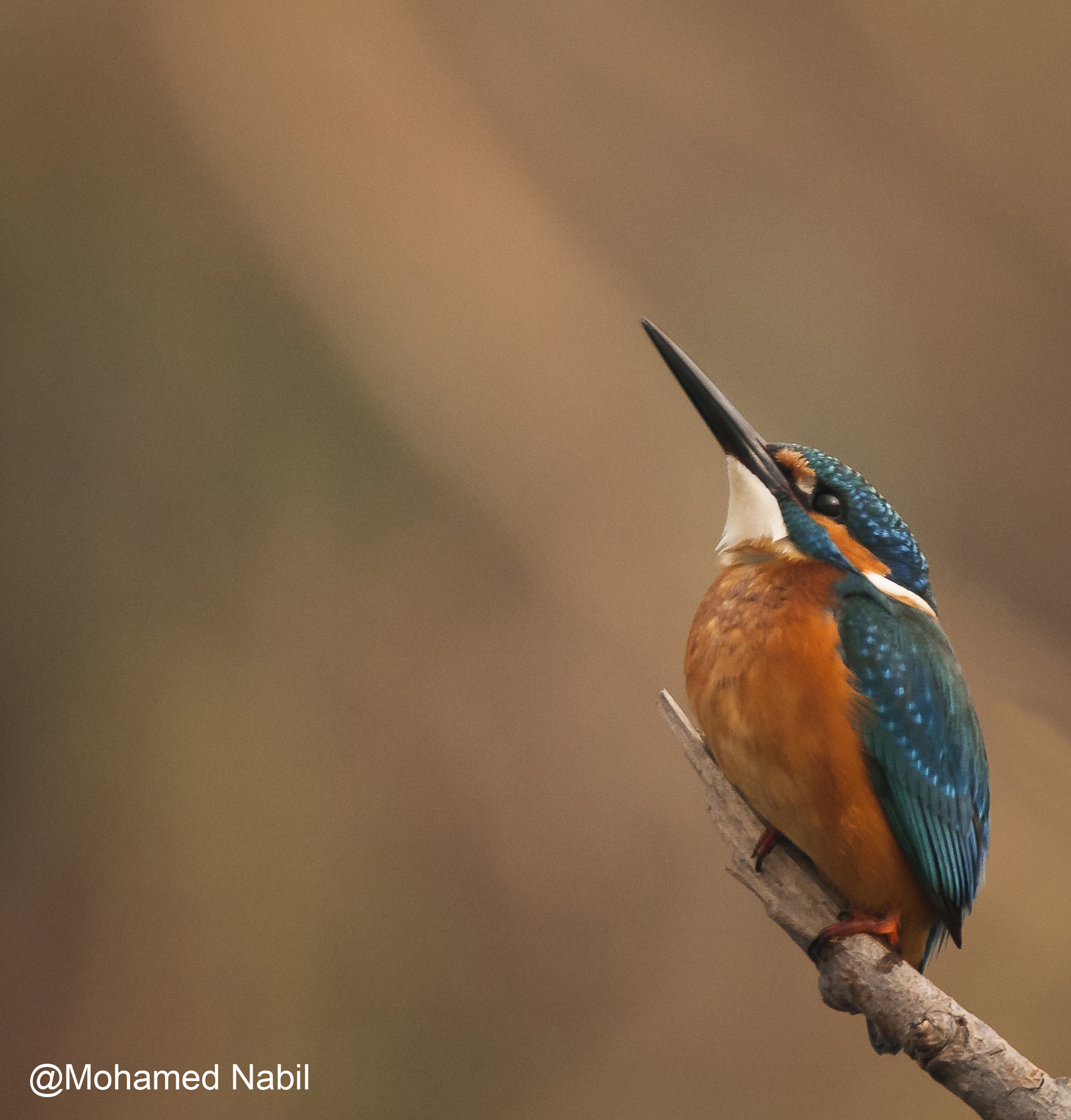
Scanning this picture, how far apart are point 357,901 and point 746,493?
839 mm

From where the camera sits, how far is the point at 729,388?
179 centimetres

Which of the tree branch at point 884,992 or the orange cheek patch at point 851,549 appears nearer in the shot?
the tree branch at point 884,992

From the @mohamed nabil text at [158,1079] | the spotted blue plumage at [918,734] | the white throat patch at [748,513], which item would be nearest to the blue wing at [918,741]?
the spotted blue plumage at [918,734]

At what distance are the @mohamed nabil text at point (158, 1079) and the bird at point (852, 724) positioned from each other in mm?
764

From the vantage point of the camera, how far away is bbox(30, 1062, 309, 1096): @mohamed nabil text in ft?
4.96

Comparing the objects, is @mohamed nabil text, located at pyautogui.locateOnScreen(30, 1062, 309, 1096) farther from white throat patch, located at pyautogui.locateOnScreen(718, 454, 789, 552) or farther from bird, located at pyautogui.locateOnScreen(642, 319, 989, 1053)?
white throat patch, located at pyautogui.locateOnScreen(718, 454, 789, 552)

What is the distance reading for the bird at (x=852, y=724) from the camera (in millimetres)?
1208

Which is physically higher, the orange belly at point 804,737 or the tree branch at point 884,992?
the orange belly at point 804,737

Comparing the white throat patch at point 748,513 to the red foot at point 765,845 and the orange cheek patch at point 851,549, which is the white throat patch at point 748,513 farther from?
the red foot at point 765,845

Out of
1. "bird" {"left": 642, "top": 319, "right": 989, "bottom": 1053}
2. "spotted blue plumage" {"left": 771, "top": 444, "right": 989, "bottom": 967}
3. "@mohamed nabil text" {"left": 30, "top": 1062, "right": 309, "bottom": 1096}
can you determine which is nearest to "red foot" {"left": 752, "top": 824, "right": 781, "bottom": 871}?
"bird" {"left": 642, "top": 319, "right": 989, "bottom": 1053}

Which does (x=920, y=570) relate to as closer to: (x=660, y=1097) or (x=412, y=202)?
(x=660, y=1097)

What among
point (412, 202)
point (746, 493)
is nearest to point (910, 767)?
point (746, 493)

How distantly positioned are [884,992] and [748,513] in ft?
1.79

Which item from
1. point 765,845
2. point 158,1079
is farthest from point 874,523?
point 158,1079
